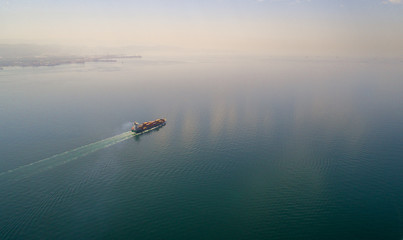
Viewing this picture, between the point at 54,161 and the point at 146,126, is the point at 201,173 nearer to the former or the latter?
the point at 146,126

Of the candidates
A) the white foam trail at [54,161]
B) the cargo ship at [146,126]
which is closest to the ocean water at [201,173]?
the white foam trail at [54,161]

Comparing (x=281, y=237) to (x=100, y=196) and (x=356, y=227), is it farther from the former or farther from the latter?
(x=100, y=196)

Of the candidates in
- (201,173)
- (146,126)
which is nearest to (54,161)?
(146,126)

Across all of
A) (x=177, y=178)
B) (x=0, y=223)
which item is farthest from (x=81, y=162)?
(x=177, y=178)

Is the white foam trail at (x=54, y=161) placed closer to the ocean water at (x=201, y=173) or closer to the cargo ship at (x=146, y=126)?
the ocean water at (x=201, y=173)

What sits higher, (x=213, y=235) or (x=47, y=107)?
(x=47, y=107)
